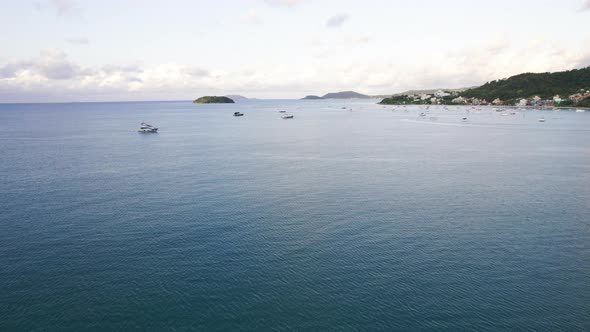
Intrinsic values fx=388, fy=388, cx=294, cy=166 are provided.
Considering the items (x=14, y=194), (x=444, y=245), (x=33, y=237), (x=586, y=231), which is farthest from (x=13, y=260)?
(x=586, y=231)

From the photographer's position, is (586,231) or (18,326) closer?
(18,326)

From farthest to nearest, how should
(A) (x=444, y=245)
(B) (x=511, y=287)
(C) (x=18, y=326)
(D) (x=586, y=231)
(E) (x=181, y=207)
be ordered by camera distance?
(E) (x=181, y=207)
(D) (x=586, y=231)
(A) (x=444, y=245)
(B) (x=511, y=287)
(C) (x=18, y=326)

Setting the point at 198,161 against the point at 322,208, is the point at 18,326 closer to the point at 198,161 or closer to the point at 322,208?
the point at 322,208

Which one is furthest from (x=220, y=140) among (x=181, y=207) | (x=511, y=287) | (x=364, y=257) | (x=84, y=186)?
(x=511, y=287)

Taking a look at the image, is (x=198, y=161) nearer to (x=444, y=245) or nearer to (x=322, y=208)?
(x=322, y=208)

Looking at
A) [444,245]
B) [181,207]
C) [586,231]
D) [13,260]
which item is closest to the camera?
[13,260]

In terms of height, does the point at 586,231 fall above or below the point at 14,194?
below
